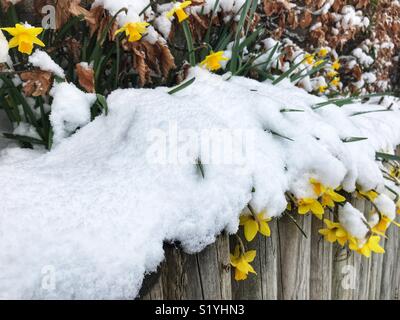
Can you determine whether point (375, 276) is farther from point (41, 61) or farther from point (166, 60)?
point (41, 61)

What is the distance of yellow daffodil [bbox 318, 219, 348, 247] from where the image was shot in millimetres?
1513

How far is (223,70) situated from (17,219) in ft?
3.96

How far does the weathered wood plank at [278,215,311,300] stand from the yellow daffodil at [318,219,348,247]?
7 centimetres

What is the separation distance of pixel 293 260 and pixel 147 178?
79 centimetres

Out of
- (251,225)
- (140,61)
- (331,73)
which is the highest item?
(140,61)

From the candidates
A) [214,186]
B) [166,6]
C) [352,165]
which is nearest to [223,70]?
[166,6]

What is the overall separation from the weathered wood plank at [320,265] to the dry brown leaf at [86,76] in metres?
0.99

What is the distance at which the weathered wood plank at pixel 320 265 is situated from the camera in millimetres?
1641

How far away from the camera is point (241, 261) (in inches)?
50.9

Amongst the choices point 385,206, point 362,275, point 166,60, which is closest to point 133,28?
point 166,60

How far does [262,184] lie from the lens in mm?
1216

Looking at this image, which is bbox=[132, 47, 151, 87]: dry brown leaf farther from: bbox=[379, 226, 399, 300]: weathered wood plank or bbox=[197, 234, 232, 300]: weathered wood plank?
bbox=[379, 226, 399, 300]: weathered wood plank

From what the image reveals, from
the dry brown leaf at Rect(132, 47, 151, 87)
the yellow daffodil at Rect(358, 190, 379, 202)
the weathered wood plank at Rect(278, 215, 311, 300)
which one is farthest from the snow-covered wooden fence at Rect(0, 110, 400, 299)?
the dry brown leaf at Rect(132, 47, 151, 87)
